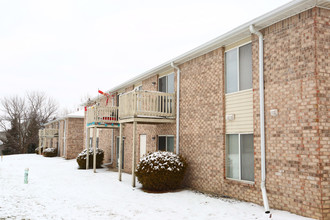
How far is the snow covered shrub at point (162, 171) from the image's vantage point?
10969 mm

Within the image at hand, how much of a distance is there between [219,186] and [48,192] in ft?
21.2

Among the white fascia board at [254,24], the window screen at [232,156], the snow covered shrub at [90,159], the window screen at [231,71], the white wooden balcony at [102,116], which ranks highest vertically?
the white fascia board at [254,24]

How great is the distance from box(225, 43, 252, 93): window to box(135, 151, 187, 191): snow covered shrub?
11.3 ft

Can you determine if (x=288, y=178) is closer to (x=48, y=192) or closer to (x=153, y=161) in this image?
(x=153, y=161)

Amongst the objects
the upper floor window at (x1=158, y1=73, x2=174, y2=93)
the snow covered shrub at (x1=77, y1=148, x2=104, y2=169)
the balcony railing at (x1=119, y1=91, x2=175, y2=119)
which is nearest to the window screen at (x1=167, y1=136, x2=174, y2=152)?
the balcony railing at (x1=119, y1=91, x2=175, y2=119)

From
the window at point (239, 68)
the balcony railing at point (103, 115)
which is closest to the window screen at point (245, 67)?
the window at point (239, 68)

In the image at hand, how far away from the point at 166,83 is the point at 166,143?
116 inches

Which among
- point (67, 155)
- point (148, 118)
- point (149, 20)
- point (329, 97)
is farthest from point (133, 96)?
point (149, 20)

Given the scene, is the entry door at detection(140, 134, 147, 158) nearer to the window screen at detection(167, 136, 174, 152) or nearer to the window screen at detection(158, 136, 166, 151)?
the window screen at detection(158, 136, 166, 151)

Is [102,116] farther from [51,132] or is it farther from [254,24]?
[51,132]

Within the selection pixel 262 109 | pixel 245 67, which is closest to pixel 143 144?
pixel 245 67

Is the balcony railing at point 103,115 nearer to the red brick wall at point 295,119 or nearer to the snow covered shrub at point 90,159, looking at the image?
the snow covered shrub at point 90,159

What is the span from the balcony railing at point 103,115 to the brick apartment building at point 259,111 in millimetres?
4142

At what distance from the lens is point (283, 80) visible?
7.98 metres
